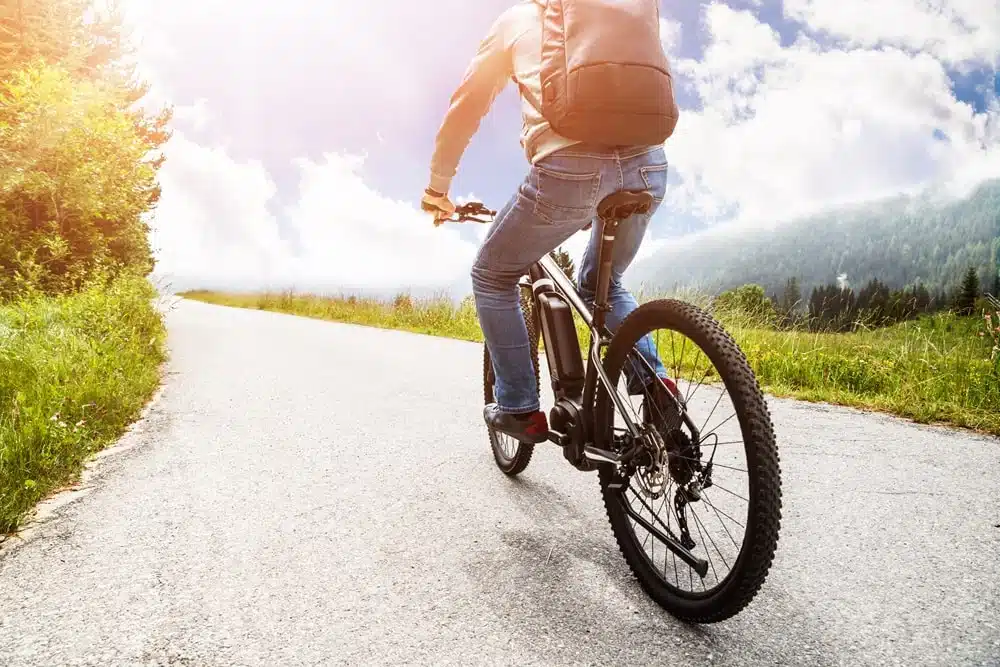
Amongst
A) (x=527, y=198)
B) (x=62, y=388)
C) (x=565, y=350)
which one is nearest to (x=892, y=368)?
(x=565, y=350)

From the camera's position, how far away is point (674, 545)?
7.46 feet

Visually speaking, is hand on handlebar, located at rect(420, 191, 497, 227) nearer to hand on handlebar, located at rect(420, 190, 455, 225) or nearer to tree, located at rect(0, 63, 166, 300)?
hand on handlebar, located at rect(420, 190, 455, 225)

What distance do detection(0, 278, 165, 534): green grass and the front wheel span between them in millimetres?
2567

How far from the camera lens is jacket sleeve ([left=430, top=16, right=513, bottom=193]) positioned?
248 centimetres

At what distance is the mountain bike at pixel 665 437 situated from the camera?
1.85 m

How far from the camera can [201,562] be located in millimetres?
2531

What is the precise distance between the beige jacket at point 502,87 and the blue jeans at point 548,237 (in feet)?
0.35

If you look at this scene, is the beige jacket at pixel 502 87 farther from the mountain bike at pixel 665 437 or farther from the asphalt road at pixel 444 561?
the asphalt road at pixel 444 561

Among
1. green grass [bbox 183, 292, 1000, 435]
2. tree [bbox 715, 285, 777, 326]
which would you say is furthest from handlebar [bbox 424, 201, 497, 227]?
tree [bbox 715, 285, 777, 326]

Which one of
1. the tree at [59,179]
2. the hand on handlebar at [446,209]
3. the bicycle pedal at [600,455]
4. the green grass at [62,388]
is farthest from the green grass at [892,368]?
the tree at [59,179]

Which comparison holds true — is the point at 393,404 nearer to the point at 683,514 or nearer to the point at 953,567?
the point at 683,514

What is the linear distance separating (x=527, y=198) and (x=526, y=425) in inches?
40.1

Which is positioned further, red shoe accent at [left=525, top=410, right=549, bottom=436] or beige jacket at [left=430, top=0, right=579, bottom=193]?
red shoe accent at [left=525, top=410, right=549, bottom=436]

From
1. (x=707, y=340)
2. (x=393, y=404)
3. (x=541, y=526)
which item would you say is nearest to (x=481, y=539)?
(x=541, y=526)
